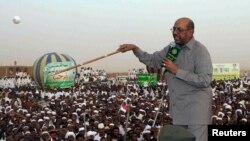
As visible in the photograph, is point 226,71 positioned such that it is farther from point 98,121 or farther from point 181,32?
point 181,32

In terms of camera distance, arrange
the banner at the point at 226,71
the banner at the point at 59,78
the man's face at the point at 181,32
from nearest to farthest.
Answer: the man's face at the point at 181,32 < the banner at the point at 59,78 < the banner at the point at 226,71

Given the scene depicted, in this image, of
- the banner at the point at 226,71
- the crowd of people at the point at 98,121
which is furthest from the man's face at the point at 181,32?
the banner at the point at 226,71

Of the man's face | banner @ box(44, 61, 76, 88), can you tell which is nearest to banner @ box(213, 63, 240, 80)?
banner @ box(44, 61, 76, 88)

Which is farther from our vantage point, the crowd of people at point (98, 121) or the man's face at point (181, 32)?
the crowd of people at point (98, 121)

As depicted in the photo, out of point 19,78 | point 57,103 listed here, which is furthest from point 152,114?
point 19,78

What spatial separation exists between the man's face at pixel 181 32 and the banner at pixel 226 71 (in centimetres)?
2294

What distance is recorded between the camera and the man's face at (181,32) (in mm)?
2990

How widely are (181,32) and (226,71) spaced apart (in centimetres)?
2347

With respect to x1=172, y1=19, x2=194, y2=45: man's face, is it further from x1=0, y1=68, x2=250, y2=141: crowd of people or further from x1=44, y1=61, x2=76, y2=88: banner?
x1=44, y1=61, x2=76, y2=88: banner

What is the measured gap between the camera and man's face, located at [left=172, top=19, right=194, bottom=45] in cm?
299

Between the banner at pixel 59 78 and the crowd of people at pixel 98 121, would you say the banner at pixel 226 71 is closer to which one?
the banner at pixel 59 78

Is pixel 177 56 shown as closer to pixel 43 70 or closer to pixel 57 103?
pixel 57 103

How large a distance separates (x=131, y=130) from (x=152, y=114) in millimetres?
2632

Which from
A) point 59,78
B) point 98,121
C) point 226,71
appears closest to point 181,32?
point 98,121
